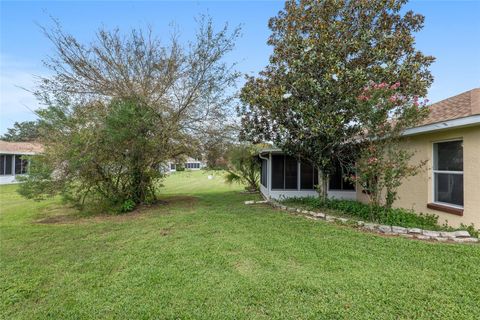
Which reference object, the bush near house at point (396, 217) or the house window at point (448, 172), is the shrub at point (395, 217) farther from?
the house window at point (448, 172)

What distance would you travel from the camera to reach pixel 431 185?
6941 mm

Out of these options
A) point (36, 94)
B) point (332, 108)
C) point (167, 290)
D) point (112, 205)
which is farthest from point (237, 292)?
point (36, 94)

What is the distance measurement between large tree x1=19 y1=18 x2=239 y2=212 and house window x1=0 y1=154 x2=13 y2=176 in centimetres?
1643

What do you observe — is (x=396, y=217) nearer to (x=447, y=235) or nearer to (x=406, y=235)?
(x=406, y=235)

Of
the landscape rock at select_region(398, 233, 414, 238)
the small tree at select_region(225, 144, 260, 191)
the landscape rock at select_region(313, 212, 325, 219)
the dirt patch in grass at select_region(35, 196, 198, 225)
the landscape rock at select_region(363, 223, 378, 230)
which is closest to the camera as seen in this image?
the landscape rock at select_region(398, 233, 414, 238)

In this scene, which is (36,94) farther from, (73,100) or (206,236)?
(206,236)

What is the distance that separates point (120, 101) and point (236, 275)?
7365 mm

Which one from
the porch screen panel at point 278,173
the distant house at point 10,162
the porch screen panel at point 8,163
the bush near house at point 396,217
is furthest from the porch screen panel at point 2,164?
the bush near house at point 396,217

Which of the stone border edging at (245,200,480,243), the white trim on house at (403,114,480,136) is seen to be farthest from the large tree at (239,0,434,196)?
Answer: the stone border edging at (245,200,480,243)

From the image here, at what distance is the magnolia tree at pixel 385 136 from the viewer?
6137 millimetres

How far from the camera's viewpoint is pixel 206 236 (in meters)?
5.98

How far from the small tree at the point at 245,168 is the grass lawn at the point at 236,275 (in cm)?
813

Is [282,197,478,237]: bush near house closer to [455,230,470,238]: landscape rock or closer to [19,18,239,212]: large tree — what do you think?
[455,230,470,238]: landscape rock

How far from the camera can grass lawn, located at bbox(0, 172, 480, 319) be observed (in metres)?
3.10
